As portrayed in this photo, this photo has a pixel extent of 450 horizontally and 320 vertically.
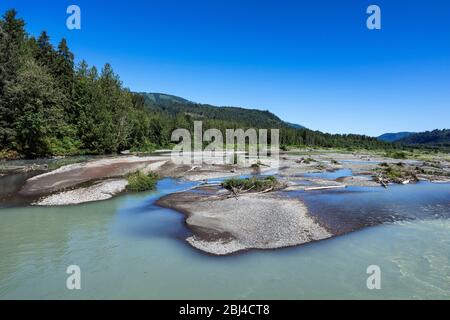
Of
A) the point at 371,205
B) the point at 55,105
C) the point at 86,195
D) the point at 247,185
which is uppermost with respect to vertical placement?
the point at 55,105

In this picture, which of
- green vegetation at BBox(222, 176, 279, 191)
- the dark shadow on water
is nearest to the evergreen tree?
green vegetation at BBox(222, 176, 279, 191)

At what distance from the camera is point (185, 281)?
13.2 metres

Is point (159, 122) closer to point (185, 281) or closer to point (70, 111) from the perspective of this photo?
point (70, 111)

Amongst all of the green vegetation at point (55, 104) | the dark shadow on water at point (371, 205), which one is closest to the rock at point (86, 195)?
the dark shadow on water at point (371, 205)

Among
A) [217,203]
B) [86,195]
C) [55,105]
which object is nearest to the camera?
[217,203]

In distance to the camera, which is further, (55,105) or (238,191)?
(55,105)

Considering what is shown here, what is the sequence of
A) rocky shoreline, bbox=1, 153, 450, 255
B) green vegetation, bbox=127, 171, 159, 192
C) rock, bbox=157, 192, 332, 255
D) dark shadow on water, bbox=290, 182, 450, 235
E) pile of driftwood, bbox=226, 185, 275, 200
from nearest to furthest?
rock, bbox=157, 192, 332, 255 < rocky shoreline, bbox=1, 153, 450, 255 < dark shadow on water, bbox=290, 182, 450, 235 < pile of driftwood, bbox=226, 185, 275, 200 < green vegetation, bbox=127, 171, 159, 192

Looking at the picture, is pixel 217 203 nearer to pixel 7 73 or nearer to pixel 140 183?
pixel 140 183

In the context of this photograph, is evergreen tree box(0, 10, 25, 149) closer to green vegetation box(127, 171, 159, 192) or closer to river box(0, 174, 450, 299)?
green vegetation box(127, 171, 159, 192)

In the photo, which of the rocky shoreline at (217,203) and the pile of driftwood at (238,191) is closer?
the rocky shoreline at (217,203)

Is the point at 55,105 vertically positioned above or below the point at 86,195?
above

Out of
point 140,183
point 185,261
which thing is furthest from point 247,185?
point 185,261

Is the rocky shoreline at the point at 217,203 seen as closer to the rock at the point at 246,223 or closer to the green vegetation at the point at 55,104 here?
the rock at the point at 246,223
